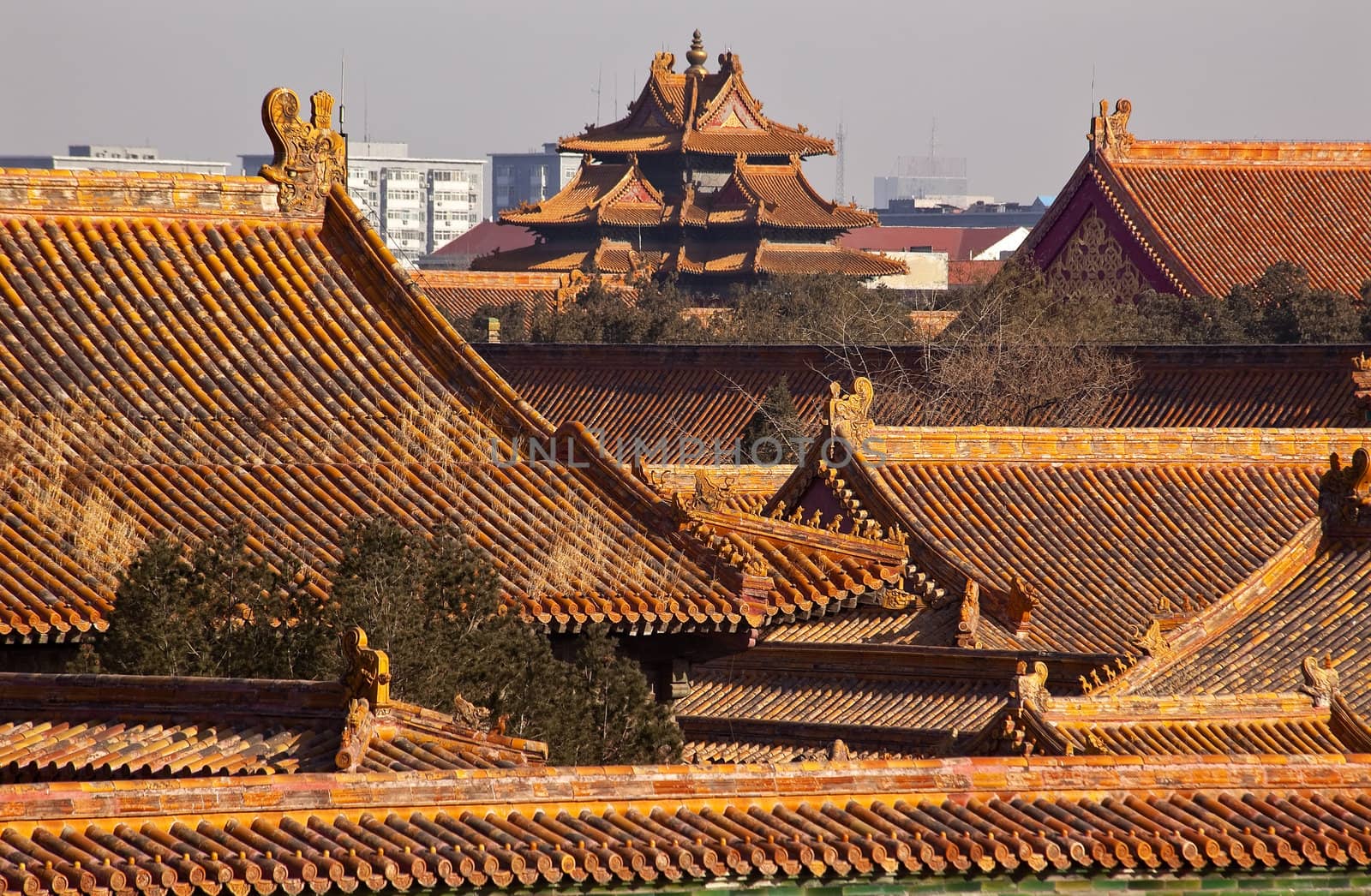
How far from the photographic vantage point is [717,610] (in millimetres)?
15898

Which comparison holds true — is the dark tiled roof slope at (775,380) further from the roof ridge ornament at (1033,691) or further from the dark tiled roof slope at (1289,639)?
the roof ridge ornament at (1033,691)

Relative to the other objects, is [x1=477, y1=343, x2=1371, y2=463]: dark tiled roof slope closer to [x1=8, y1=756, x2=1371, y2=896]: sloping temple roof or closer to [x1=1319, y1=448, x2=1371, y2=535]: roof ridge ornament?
[x1=1319, y1=448, x2=1371, y2=535]: roof ridge ornament

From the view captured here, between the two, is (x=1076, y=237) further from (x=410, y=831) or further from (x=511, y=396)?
(x=410, y=831)

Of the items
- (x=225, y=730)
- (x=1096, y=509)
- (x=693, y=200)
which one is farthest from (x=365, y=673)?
(x=693, y=200)

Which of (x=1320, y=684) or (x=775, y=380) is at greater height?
(x=775, y=380)

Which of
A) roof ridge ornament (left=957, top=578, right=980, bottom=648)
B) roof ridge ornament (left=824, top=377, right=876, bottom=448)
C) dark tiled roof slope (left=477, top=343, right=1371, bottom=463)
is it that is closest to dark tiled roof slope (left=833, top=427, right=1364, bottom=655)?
roof ridge ornament (left=824, top=377, right=876, bottom=448)

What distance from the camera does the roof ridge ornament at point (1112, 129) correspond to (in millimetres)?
45469

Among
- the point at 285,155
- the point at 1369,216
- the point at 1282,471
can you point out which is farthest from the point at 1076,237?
the point at 285,155

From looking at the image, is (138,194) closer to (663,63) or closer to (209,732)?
(209,732)

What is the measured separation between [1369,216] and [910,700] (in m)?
26.2

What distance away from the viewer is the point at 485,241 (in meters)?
130

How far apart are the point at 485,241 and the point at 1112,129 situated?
285ft

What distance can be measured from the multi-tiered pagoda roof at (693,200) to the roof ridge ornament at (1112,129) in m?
23.0

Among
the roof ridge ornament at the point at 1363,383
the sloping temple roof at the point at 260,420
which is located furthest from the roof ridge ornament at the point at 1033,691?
the roof ridge ornament at the point at 1363,383
